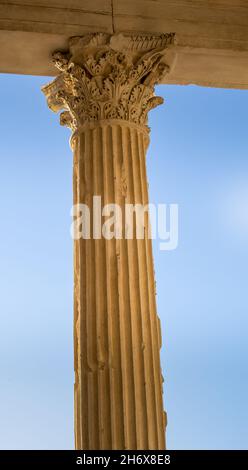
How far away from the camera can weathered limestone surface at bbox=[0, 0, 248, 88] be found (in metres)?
15.3

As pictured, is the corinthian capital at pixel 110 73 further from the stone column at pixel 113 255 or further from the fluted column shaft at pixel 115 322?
the fluted column shaft at pixel 115 322

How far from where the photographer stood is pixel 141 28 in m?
15.8

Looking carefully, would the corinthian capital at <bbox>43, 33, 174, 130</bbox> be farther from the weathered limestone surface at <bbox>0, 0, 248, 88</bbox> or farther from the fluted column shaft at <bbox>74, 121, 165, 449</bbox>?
the fluted column shaft at <bbox>74, 121, 165, 449</bbox>

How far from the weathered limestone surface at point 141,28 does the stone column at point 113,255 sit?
0.56m

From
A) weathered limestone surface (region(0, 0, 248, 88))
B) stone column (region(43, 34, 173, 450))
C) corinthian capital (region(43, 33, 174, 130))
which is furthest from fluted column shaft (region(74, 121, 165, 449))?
weathered limestone surface (region(0, 0, 248, 88))

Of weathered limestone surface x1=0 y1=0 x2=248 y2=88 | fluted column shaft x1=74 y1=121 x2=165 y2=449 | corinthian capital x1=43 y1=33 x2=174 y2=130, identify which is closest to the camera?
fluted column shaft x1=74 y1=121 x2=165 y2=449

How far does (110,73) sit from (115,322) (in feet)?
20.1

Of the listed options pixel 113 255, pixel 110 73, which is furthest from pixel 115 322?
pixel 110 73

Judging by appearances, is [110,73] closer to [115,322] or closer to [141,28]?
[141,28]

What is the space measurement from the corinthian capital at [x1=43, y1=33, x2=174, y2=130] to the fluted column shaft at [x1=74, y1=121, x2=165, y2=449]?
782mm

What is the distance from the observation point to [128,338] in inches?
508

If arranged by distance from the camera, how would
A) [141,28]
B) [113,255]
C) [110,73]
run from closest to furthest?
[113,255] < [110,73] < [141,28]

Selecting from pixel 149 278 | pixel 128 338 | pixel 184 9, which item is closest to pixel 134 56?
pixel 184 9
